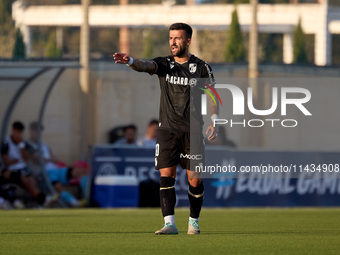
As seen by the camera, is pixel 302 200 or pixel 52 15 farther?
pixel 52 15

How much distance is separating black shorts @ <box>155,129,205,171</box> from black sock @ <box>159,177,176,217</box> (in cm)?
16

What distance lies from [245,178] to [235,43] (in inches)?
267

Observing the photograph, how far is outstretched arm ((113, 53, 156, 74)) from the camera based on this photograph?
5961mm

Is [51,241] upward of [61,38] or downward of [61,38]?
downward

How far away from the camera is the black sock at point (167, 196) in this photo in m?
6.28

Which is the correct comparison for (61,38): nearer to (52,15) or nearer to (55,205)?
(52,15)

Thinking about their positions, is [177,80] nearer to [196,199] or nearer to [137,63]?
[137,63]

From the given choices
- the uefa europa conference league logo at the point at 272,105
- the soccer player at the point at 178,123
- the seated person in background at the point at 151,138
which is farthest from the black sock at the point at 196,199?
the uefa europa conference league logo at the point at 272,105

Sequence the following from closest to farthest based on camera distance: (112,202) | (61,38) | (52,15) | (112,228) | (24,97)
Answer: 1. (112,228)
2. (112,202)
3. (24,97)
4. (52,15)
5. (61,38)

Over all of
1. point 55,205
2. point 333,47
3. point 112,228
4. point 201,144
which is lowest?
point 55,205

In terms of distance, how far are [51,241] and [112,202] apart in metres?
6.72

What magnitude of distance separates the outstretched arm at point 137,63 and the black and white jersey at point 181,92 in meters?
0.10

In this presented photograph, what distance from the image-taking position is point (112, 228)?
7.14 meters

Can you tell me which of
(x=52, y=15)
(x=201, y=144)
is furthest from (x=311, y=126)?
(x=201, y=144)
